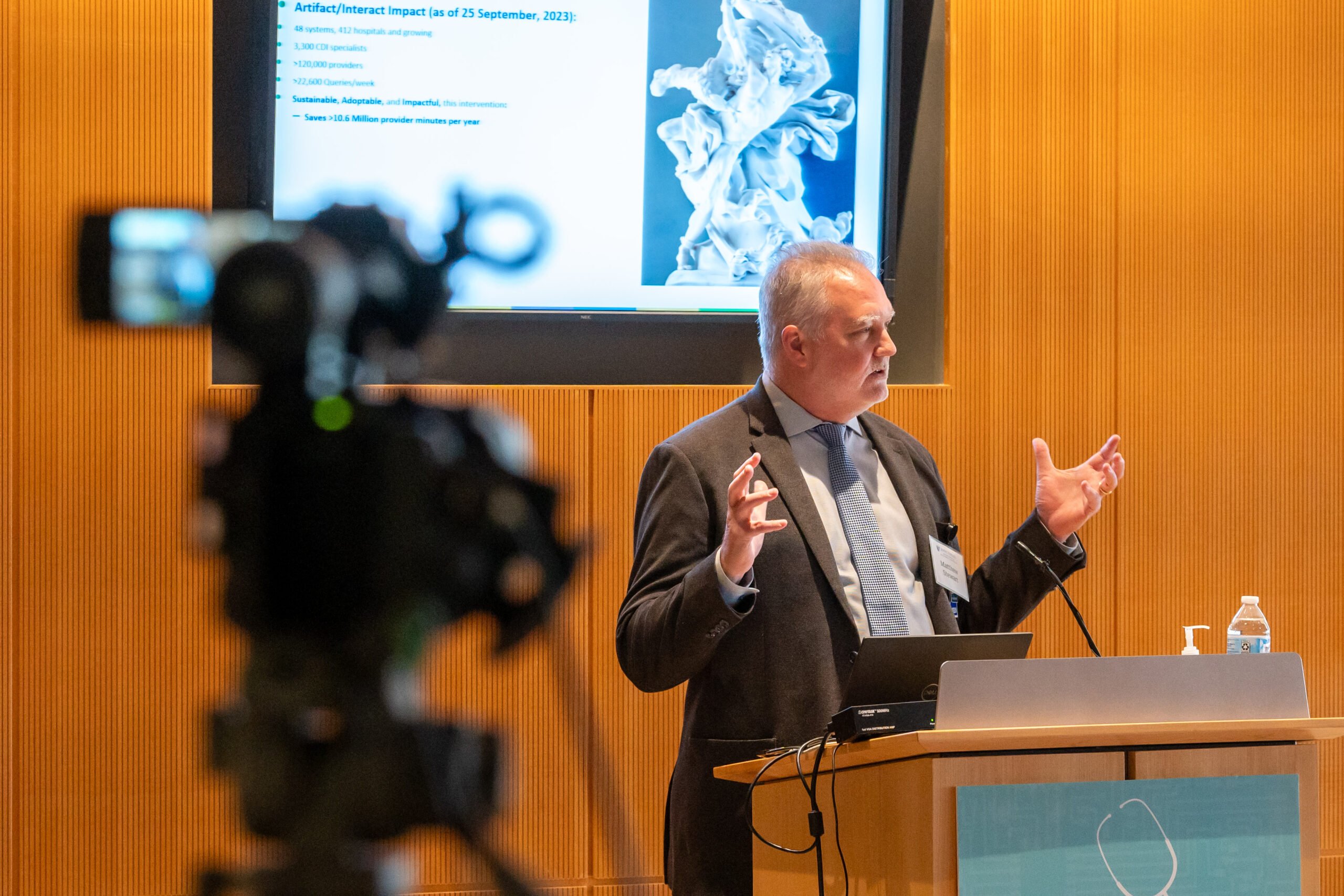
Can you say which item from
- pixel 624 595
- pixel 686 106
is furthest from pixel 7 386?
pixel 686 106

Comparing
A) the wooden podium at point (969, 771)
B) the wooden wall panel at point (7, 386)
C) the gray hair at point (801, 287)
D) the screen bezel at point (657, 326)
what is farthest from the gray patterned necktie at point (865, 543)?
the wooden wall panel at point (7, 386)

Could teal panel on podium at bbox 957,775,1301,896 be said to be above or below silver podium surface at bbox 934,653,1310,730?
below

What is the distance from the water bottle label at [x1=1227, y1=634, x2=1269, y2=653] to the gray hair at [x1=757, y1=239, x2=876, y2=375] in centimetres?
171

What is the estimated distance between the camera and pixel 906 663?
1.61 metres

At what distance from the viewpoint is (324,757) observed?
11.8 inches

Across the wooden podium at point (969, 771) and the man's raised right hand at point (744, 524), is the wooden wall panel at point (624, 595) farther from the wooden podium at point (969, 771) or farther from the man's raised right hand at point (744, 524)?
the wooden podium at point (969, 771)

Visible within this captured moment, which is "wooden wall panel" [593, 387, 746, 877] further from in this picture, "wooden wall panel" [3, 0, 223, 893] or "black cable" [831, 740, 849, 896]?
"black cable" [831, 740, 849, 896]

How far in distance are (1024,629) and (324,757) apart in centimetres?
309

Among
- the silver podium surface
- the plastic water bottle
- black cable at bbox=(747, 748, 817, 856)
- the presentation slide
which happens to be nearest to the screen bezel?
the presentation slide

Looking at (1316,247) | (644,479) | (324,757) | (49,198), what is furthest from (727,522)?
(1316,247)

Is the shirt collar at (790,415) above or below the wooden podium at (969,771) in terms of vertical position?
above

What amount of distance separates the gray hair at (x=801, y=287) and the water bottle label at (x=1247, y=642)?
5.61 ft

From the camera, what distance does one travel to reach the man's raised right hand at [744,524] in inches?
64.6

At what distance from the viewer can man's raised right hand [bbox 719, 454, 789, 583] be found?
5.38ft
